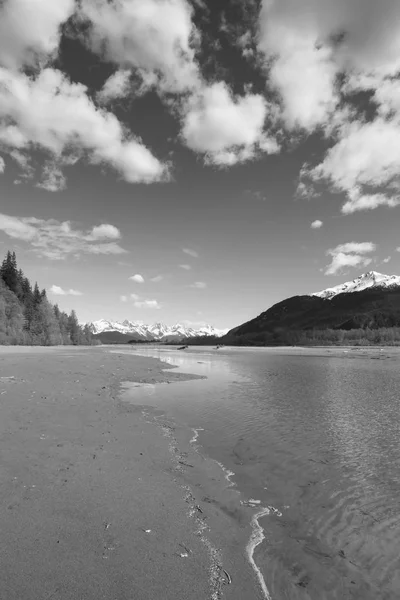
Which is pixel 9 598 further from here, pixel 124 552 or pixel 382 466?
pixel 382 466

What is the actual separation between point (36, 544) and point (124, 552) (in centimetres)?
164

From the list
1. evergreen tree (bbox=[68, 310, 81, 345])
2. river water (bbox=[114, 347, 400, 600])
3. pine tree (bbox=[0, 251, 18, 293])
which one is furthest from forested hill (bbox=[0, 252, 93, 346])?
river water (bbox=[114, 347, 400, 600])

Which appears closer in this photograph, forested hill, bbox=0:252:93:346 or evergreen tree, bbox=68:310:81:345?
forested hill, bbox=0:252:93:346

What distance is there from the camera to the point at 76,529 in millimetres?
6484

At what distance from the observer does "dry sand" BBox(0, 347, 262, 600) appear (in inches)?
203

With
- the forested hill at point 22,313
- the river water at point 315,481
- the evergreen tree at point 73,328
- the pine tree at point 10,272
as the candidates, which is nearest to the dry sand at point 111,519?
the river water at point 315,481

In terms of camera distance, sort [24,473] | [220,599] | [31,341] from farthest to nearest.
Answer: [31,341], [24,473], [220,599]

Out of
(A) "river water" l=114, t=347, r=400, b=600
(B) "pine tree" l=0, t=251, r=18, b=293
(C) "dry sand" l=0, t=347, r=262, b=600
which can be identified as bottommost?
(A) "river water" l=114, t=347, r=400, b=600

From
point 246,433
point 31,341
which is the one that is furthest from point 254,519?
point 31,341

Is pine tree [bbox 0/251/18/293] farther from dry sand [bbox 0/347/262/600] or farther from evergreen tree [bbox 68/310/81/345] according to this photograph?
dry sand [bbox 0/347/262/600]

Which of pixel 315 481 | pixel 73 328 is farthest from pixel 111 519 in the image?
pixel 73 328

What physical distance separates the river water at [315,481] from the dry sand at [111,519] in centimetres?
85

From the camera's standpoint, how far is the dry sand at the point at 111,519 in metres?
5.17

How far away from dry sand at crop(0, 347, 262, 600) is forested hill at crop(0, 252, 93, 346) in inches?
4165
